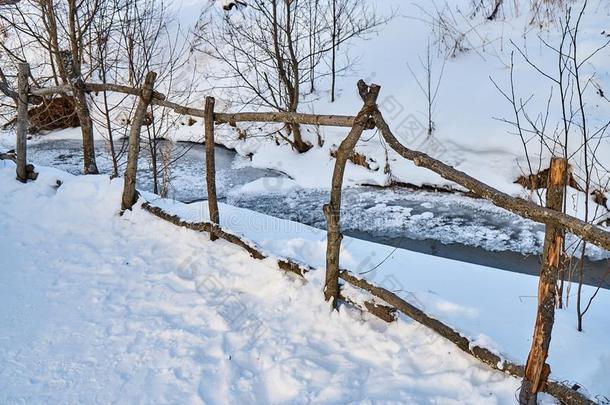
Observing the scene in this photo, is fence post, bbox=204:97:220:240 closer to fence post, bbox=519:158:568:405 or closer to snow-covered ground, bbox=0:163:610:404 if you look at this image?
snow-covered ground, bbox=0:163:610:404

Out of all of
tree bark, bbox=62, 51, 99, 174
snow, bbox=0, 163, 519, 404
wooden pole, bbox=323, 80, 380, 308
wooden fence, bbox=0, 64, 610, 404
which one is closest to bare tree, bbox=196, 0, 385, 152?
tree bark, bbox=62, 51, 99, 174

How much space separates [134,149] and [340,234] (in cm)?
245

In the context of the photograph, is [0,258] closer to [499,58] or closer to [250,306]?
[250,306]

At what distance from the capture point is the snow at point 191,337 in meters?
2.42

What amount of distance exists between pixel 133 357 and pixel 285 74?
28.9ft

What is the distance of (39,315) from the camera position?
10.1ft

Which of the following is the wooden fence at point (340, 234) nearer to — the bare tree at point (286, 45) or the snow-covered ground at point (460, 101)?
the snow-covered ground at point (460, 101)

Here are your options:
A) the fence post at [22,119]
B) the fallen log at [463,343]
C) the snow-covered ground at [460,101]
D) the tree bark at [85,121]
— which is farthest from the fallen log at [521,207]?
the snow-covered ground at [460,101]

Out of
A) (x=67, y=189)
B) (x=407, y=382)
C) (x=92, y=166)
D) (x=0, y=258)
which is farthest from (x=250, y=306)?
(x=92, y=166)

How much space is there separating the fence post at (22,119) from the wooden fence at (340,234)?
143 cm

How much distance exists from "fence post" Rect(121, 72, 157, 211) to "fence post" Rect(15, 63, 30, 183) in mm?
1440

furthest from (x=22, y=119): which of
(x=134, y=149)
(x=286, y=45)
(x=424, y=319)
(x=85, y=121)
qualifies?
(x=286, y=45)

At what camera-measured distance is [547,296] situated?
213cm

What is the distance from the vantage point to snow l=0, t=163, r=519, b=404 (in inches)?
95.1
